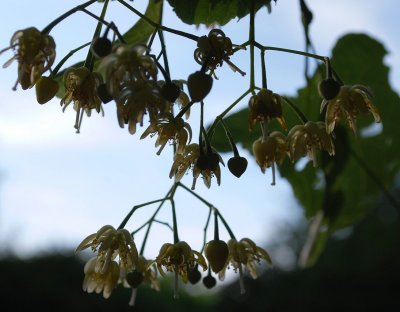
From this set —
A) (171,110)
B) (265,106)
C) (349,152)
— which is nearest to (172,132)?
(171,110)

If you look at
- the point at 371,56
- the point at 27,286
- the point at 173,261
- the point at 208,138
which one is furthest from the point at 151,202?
the point at 27,286

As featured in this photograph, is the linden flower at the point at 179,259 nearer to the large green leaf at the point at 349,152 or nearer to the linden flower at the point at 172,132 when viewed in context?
the linden flower at the point at 172,132

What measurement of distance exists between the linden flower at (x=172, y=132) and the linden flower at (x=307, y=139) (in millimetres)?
201

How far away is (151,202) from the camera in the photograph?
58.4 inches

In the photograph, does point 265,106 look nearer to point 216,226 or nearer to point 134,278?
point 216,226

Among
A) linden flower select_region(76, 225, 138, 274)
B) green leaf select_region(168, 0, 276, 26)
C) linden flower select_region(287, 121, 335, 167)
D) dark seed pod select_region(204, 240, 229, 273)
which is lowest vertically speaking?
dark seed pod select_region(204, 240, 229, 273)

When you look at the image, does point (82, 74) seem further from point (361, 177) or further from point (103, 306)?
point (103, 306)

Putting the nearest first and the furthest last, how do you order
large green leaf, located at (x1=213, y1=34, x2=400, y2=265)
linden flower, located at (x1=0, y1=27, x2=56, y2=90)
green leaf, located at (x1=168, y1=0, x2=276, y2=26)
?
linden flower, located at (x1=0, y1=27, x2=56, y2=90)
green leaf, located at (x1=168, y1=0, x2=276, y2=26)
large green leaf, located at (x1=213, y1=34, x2=400, y2=265)

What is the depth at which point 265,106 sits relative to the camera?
1.19 meters

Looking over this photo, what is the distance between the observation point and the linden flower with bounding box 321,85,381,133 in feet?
4.09

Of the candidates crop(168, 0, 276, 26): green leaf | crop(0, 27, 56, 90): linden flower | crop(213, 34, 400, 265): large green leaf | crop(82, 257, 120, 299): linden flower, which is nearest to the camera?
crop(0, 27, 56, 90): linden flower

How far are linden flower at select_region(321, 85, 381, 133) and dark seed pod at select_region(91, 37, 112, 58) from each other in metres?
0.44

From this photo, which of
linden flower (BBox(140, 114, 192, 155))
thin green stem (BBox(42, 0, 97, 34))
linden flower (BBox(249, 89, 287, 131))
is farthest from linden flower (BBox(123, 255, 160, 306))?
thin green stem (BBox(42, 0, 97, 34))

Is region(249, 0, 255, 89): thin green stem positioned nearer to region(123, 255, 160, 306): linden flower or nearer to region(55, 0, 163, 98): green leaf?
region(55, 0, 163, 98): green leaf
